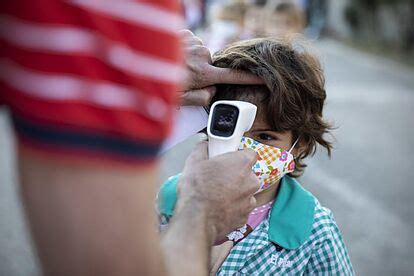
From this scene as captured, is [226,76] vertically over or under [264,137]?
over

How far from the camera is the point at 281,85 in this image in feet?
5.80

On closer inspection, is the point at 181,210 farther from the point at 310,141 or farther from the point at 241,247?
the point at 310,141

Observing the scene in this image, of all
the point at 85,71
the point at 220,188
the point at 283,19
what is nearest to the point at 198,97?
the point at 220,188

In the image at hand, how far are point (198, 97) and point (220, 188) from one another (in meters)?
0.46

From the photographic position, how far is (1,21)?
0.77m

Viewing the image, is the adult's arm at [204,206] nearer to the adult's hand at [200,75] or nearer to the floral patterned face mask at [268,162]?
the adult's hand at [200,75]

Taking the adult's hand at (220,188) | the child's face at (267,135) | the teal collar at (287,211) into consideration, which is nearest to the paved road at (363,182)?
the child's face at (267,135)

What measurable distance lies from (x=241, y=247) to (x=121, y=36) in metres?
1.17

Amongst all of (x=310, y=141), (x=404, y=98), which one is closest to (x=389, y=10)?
(x=404, y=98)

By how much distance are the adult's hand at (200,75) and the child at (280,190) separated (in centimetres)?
6

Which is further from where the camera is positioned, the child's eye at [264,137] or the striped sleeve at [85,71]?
the child's eye at [264,137]

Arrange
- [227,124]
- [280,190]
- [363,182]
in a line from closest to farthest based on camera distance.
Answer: [227,124] → [280,190] → [363,182]

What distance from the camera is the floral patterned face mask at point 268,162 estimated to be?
1.76 meters

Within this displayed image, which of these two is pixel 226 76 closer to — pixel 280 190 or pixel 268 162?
pixel 268 162
